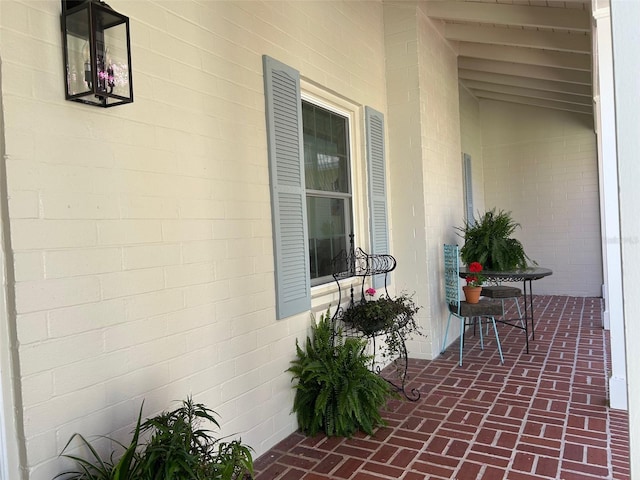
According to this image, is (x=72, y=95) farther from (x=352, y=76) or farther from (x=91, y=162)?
(x=352, y=76)

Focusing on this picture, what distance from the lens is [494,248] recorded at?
14.8 feet

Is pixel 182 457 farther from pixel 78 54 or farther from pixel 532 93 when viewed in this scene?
pixel 532 93

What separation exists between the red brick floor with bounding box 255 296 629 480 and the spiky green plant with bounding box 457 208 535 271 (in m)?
0.94

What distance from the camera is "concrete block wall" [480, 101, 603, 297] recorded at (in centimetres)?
715

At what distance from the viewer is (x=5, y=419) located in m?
1.48

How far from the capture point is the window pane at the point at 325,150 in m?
3.36

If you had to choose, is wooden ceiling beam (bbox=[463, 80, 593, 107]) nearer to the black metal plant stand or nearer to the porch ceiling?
the porch ceiling

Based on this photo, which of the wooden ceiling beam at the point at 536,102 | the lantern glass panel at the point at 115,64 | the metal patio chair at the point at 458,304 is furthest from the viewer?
the wooden ceiling beam at the point at 536,102

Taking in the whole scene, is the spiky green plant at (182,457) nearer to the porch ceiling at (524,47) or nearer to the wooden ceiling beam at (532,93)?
the porch ceiling at (524,47)

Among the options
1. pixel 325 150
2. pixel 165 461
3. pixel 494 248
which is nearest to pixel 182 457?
pixel 165 461

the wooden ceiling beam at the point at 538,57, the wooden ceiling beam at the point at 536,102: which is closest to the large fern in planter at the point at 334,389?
the wooden ceiling beam at the point at 538,57

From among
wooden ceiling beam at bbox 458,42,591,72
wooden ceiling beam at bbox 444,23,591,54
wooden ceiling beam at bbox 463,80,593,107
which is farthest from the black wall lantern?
wooden ceiling beam at bbox 463,80,593,107

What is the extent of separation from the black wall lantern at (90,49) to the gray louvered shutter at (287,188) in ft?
3.71

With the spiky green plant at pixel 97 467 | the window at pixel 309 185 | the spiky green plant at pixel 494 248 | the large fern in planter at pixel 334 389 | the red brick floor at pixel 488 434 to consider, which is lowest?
the red brick floor at pixel 488 434
